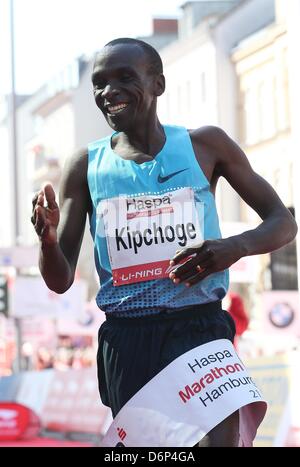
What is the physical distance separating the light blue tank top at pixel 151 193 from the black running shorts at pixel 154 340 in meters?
0.03

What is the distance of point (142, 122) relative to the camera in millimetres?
3926

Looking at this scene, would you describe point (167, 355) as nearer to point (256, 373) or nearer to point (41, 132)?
point (256, 373)

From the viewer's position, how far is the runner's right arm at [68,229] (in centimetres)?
376

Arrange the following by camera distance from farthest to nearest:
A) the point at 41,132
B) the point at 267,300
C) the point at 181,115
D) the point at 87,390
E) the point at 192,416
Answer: the point at 41,132, the point at 181,115, the point at 267,300, the point at 87,390, the point at 192,416

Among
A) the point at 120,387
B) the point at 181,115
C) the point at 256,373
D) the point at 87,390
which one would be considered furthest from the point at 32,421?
the point at 181,115

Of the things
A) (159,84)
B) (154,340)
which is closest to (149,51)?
(159,84)

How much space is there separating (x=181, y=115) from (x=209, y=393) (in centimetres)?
5123

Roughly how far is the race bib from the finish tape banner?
0.88 ft

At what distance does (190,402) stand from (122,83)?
0.91m

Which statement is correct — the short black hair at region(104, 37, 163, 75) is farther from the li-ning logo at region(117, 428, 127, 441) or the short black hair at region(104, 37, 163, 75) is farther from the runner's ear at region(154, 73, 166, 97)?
the li-ning logo at region(117, 428, 127, 441)

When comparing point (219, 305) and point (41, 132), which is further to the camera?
point (41, 132)

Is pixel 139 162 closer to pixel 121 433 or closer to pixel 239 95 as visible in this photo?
pixel 121 433

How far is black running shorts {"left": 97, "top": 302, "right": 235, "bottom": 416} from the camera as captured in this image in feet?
12.5

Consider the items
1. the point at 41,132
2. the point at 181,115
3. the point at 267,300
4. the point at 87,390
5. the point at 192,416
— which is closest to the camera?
the point at 192,416
